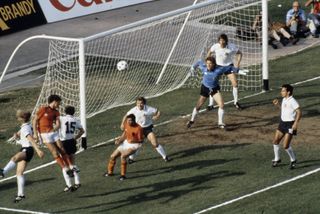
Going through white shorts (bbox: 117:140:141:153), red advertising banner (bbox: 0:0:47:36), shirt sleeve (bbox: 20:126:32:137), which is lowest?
white shorts (bbox: 117:140:141:153)

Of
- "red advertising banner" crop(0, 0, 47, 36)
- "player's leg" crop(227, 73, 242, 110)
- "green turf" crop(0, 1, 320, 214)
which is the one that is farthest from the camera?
"red advertising banner" crop(0, 0, 47, 36)

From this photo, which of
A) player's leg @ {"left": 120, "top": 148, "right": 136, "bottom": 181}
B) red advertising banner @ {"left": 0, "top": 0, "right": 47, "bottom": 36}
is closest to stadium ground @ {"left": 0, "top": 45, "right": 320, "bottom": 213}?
player's leg @ {"left": 120, "top": 148, "right": 136, "bottom": 181}

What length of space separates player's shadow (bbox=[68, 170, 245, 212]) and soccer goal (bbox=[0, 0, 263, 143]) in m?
6.95

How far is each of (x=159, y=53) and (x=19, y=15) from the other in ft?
20.5

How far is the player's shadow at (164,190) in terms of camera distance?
26703 mm

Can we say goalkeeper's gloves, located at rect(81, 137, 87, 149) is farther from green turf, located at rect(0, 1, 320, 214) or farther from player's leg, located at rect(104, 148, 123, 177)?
player's leg, located at rect(104, 148, 123, 177)

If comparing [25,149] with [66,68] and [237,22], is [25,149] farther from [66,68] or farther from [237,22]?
[237,22]

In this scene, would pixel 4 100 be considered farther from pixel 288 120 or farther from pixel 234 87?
pixel 288 120

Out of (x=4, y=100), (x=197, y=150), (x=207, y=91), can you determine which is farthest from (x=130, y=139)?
(x=4, y=100)

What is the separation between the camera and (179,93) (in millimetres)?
36531

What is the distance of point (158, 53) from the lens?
126 feet

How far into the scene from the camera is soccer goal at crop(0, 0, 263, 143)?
1388 inches

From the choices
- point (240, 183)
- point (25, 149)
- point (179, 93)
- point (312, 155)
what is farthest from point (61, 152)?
point (179, 93)

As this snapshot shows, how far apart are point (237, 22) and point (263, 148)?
1073 cm
